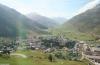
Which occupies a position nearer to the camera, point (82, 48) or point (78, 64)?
point (78, 64)

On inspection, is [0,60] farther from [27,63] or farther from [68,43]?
[68,43]

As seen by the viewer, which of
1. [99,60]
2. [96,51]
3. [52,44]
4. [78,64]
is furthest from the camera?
[52,44]

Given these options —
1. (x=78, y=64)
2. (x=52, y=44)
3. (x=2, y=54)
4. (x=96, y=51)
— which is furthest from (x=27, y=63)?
(x=52, y=44)

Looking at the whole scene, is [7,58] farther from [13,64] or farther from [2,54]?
[13,64]

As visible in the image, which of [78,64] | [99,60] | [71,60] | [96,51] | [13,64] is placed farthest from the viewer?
[96,51]

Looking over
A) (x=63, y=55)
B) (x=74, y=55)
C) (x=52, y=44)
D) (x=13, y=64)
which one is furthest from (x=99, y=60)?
(x=13, y=64)

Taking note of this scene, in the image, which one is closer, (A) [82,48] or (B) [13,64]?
(B) [13,64]

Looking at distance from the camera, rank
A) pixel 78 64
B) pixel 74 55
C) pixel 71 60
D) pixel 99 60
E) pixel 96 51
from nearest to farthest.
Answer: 1. pixel 78 64
2. pixel 71 60
3. pixel 74 55
4. pixel 99 60
5. pixel 96 51

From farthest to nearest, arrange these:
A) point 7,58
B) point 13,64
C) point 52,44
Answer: point 52,44, point 7,58, point 13,64

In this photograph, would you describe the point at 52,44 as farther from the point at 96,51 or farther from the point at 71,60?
the point at 71,60
